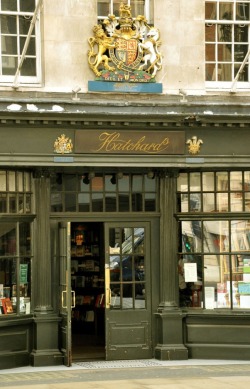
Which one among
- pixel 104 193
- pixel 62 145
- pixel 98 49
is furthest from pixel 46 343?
pixel 98 49

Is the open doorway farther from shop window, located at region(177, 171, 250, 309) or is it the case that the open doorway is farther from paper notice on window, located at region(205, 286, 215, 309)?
paper notice on window, located at region(205, 286, 215, 309)

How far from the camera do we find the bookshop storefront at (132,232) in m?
19.1

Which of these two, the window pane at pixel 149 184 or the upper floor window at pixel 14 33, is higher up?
the upper floor window at pixel 14 33

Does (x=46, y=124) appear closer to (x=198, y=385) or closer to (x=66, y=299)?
(x=66, y=299)

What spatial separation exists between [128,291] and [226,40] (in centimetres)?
505

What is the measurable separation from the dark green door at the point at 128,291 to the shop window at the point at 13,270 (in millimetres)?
1524

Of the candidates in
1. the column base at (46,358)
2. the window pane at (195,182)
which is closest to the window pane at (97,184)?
the window pane at (195,182)

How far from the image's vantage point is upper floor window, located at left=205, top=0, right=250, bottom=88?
66.4 ft

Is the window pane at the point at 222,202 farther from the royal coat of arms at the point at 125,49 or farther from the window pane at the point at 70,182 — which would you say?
the window pane at the point at 70,182

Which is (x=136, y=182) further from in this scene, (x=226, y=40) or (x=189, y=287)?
(x=226, y=40)

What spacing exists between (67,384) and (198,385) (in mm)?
2057

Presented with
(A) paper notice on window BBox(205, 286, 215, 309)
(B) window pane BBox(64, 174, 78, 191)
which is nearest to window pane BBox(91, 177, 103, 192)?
(B) window pane BBox(64, 174, 78, 191)

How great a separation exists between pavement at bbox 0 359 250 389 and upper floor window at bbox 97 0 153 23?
247 inches

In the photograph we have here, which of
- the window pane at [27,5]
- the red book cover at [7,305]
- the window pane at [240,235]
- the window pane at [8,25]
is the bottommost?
Answer: the red book cover at [7,305]
